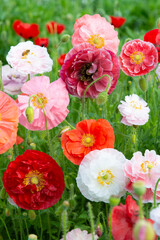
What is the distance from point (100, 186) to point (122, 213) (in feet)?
0.51

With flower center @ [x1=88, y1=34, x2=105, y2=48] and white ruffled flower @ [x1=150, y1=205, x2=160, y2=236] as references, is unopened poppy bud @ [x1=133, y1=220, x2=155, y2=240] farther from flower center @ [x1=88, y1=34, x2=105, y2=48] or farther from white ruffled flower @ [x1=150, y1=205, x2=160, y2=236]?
flower center @ [x1=88, y1=34, x2=105, y2=48]

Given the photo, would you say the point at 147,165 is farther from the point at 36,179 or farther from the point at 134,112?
the point at 36,179

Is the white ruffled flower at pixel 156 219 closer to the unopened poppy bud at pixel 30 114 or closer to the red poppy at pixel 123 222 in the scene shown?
the red poppy at pixel 123 222

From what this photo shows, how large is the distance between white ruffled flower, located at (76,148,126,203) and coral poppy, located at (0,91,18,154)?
0.20 meters

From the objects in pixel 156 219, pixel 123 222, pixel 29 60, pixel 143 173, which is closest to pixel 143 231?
pixel 156 219

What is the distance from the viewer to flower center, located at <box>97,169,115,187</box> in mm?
1059

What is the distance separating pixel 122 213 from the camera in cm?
91

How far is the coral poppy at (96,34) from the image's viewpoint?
4.23 ft

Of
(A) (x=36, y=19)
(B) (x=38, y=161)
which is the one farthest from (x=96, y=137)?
(A) (x=36, y=19)

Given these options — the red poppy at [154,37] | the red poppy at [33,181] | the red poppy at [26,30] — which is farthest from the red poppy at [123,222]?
the red poppy at [26,30]

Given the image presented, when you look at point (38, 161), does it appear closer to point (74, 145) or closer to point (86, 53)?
point (74, 145)

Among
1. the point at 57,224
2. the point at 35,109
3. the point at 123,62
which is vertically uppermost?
the point at 123,62

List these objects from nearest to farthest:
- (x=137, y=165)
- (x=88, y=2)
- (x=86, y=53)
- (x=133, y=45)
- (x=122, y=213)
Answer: (x=122, y=213) → (x=137, y=165) → (x=86, y=53) → (x=133, y=45) → (x=88, y=2)

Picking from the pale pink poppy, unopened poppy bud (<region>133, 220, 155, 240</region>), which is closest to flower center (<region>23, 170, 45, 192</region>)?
the pale pink poppy
